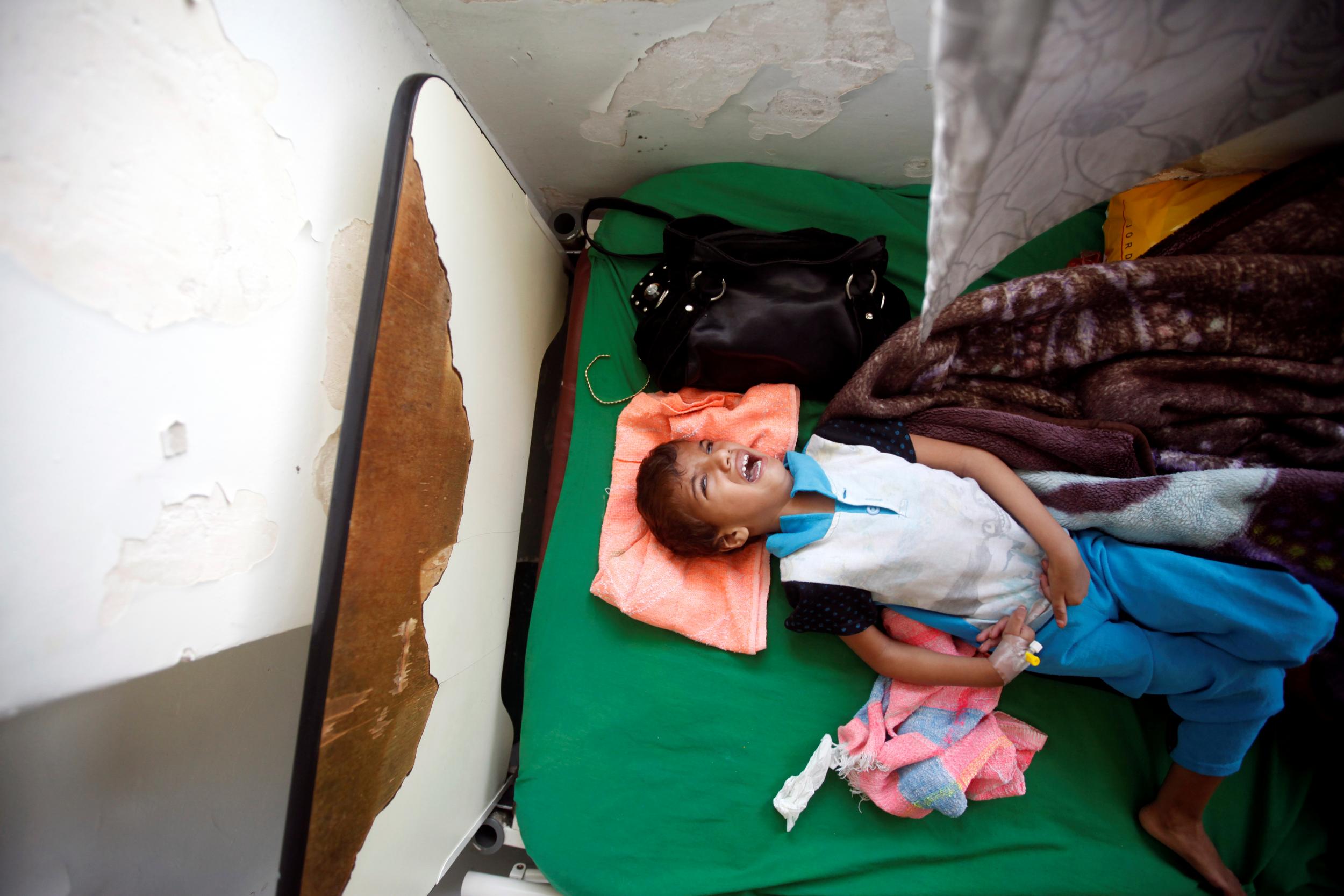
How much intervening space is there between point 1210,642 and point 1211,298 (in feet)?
2.01

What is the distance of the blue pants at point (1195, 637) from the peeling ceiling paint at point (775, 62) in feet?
3.37

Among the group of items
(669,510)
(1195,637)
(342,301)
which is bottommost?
(1195,637)

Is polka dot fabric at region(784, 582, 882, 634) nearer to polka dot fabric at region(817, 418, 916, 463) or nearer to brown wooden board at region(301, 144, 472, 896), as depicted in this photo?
polka dot fabric at region(817, 418, 916, 463)

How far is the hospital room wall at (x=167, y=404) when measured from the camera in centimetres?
57

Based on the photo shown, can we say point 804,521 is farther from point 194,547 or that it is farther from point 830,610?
point 194,547

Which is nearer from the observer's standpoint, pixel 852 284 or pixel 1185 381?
pixel 1185 381

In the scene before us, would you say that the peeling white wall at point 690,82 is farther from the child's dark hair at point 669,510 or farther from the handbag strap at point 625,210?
the child's dark hair at point 669,510

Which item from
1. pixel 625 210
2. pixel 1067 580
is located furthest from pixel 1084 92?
pixel 625 210

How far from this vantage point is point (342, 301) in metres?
0.92

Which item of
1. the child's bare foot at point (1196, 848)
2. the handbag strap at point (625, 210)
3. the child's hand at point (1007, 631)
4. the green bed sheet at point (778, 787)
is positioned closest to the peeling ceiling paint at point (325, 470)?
the green bed sheet at point (778, 787)

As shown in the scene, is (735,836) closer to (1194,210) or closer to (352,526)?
(352,526)

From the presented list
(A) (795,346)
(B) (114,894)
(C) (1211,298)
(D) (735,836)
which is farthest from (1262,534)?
(B) (114,894)

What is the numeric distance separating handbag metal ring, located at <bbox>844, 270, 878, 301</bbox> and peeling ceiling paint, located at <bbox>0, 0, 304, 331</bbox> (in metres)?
0.99

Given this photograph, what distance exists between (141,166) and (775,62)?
1026 mm
